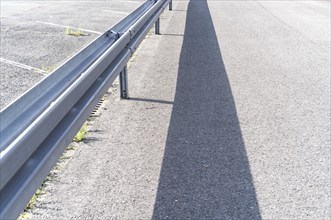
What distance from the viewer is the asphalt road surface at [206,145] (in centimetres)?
342

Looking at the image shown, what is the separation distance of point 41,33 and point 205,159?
7.13 m

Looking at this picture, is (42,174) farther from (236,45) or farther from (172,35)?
(172,35)

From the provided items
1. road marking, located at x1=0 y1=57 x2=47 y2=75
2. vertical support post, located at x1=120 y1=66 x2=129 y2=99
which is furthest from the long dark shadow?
road marking, located at x1=0 y1=57 x2=47 y2=75

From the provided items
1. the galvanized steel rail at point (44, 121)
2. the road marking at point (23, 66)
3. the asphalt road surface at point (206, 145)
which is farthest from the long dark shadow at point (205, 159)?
the road marking at point (23, 66)

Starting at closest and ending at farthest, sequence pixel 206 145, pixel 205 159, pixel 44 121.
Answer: pixel 44 121 < pixel 205 159 < pixel 206 145

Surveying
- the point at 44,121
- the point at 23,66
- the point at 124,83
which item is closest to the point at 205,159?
the point at 124,83

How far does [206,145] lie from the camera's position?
4473mm

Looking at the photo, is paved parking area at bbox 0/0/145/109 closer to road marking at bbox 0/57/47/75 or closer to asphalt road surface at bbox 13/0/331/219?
road marking at bbox 0/57/47/75

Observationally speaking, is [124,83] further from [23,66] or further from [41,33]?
[41,33]

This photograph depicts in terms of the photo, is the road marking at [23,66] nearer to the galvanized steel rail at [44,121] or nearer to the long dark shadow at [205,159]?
the long dark shadow at [205,159]

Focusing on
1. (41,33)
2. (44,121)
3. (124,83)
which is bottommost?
(41,33)

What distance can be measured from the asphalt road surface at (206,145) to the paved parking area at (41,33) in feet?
4.64

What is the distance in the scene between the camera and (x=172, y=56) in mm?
8414

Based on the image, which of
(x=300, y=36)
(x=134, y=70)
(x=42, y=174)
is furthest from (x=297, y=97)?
(x=300, y=36)
